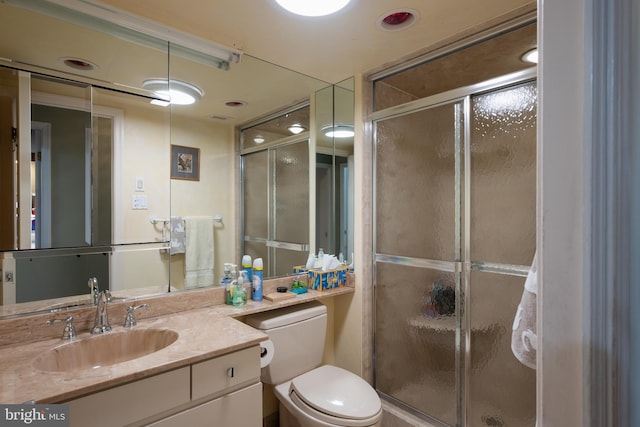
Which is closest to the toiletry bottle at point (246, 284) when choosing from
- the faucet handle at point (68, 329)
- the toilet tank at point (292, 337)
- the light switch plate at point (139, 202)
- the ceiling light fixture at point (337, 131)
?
the toilet tank at point (292, 337)

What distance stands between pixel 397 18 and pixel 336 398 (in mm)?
1861

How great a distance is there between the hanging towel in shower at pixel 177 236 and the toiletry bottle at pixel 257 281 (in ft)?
1.31

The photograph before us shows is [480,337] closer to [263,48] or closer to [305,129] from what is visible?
[305,129]

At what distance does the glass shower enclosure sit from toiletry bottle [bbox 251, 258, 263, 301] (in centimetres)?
78

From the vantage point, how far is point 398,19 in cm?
A: 149

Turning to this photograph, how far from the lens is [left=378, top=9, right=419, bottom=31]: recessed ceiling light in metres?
1.43

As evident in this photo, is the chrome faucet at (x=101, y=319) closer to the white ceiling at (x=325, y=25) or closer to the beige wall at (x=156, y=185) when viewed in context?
the beige wall at (x=156, y=185)

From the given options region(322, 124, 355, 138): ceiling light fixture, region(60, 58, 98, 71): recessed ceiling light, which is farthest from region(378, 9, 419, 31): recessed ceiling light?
region(60, 58, 98, 71): recessed ceiling light

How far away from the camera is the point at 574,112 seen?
0.36 meters

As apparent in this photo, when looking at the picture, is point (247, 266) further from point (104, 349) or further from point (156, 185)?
point (104, 349)

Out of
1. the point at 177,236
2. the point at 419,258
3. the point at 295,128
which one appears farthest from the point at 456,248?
the point at 177,236

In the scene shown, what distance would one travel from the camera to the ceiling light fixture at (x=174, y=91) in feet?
5.23

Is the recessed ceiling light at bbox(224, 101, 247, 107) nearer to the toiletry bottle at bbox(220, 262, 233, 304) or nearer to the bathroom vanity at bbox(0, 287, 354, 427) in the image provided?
the toiletry bottle at bbox(220, 262, 233, 304)

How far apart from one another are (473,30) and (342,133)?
0.99 m
